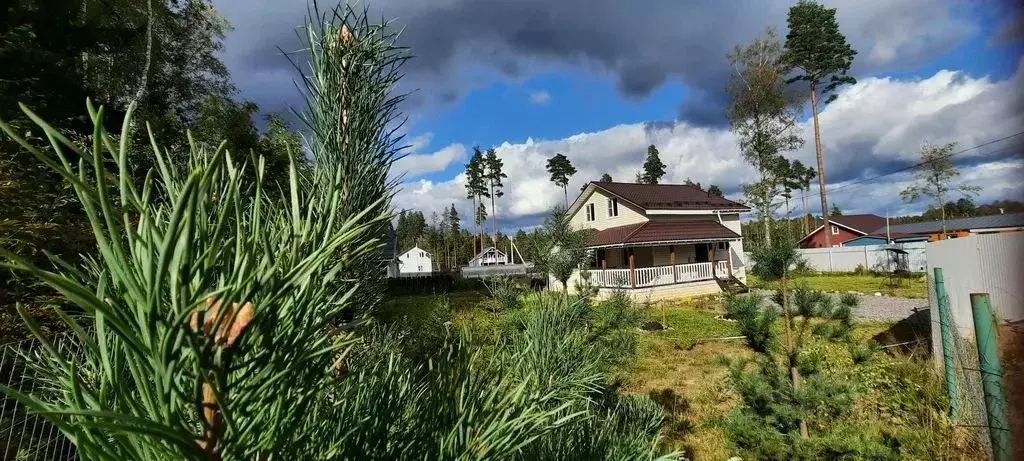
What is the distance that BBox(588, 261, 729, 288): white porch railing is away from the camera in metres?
19.8

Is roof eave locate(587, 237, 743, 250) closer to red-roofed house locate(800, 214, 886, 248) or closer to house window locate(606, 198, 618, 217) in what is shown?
house window locate(606, 198, 618, 217)

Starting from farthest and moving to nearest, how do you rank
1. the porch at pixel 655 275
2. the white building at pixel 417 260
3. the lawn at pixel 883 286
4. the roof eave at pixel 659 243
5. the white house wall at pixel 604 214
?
1. the white building at pixel 417 260
2. the white house wall at pixel 604 214
3. the roof eave at pixel 659 243
4. the porch at pixel 655 275
5. the lawn at pixel 883 286

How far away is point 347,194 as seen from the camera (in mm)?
1075

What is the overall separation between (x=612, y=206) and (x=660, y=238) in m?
4.10

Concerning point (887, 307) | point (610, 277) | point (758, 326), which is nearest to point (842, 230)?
point (887, 307)

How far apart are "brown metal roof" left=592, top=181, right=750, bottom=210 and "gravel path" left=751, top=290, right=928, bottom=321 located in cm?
892

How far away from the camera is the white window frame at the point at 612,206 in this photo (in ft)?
80.3

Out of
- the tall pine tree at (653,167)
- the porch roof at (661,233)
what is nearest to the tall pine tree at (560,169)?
the tall pine tree at (653,167)

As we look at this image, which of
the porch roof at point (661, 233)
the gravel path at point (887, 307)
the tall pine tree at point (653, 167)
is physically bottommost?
the gravel path at point (887, 307)

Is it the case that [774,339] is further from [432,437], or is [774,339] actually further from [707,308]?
[707,308]

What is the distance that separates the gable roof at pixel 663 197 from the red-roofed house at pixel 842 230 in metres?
23.9

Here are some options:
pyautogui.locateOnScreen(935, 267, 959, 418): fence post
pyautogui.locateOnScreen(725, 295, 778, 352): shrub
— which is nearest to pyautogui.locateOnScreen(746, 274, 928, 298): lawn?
pyautogui.locateOnScreen(935, 267, 959, 418): fence post

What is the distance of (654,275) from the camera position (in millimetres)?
20172

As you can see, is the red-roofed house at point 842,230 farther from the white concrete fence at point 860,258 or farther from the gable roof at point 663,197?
the gable roof at point 663,197
